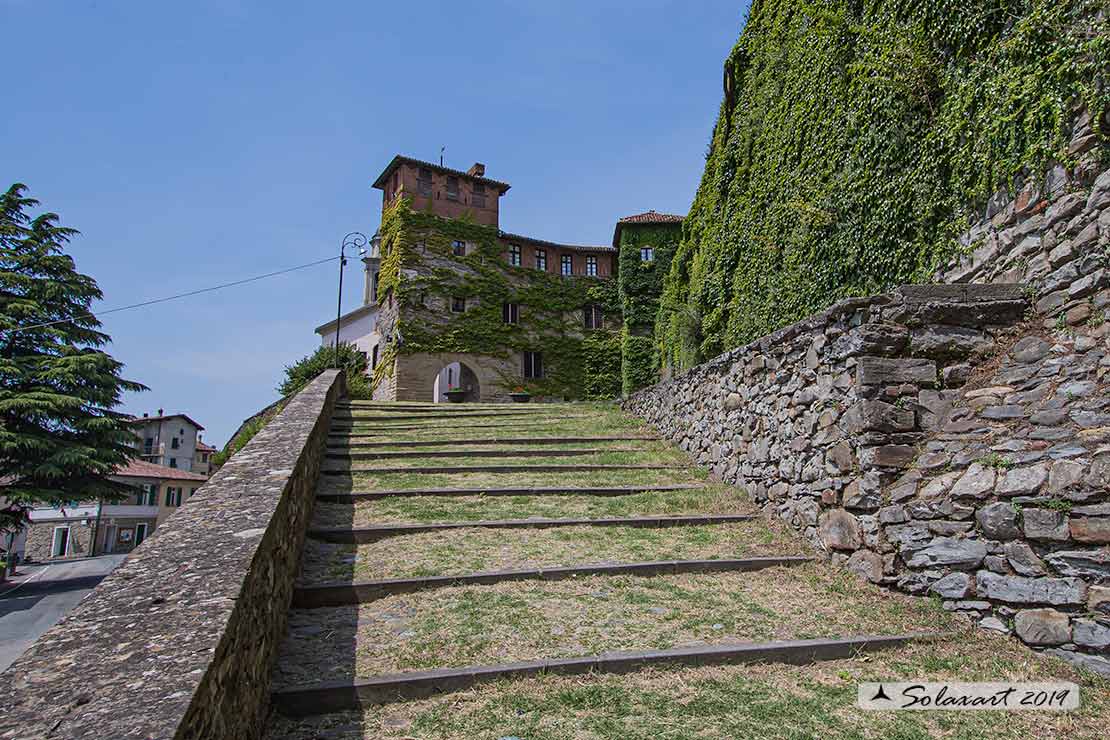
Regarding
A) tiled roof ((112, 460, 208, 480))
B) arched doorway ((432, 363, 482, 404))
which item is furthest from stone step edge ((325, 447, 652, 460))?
tiled roof ((112, 460, 208, 480))

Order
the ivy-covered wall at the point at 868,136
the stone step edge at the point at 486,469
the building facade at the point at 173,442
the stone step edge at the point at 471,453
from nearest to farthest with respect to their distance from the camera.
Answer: the ivy-covered wall at the point at 868,136 < the stone step edge at the point at 486,469 < the stone step edge at the point at 471,453 < the building facade at the point at 173,442

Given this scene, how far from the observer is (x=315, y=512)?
18.9 ft

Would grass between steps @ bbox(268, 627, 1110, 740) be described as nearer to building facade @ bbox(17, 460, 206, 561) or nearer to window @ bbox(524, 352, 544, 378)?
window @ bbox(524, 352, 544, 378)

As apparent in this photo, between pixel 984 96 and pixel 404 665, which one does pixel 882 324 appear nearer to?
pixel 984 96

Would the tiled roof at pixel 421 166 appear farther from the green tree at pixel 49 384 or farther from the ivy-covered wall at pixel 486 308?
the green tree at pixel 49 384

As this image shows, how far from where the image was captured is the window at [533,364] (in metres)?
27.9

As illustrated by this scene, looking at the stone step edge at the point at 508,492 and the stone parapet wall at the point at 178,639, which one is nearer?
the stone parapet wall at the point at 178,639

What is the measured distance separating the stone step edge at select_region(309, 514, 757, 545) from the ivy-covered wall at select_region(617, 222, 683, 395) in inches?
812

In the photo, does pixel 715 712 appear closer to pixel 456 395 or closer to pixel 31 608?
pixel 31 608

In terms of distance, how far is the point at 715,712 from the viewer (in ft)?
9.46

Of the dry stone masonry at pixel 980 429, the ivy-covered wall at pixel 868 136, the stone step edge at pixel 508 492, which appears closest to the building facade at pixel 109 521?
the stone step edge at pixel 508 492

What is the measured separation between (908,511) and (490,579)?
113 inches

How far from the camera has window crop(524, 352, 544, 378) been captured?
27.9 m

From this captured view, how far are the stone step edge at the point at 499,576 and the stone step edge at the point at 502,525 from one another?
3.26ft
